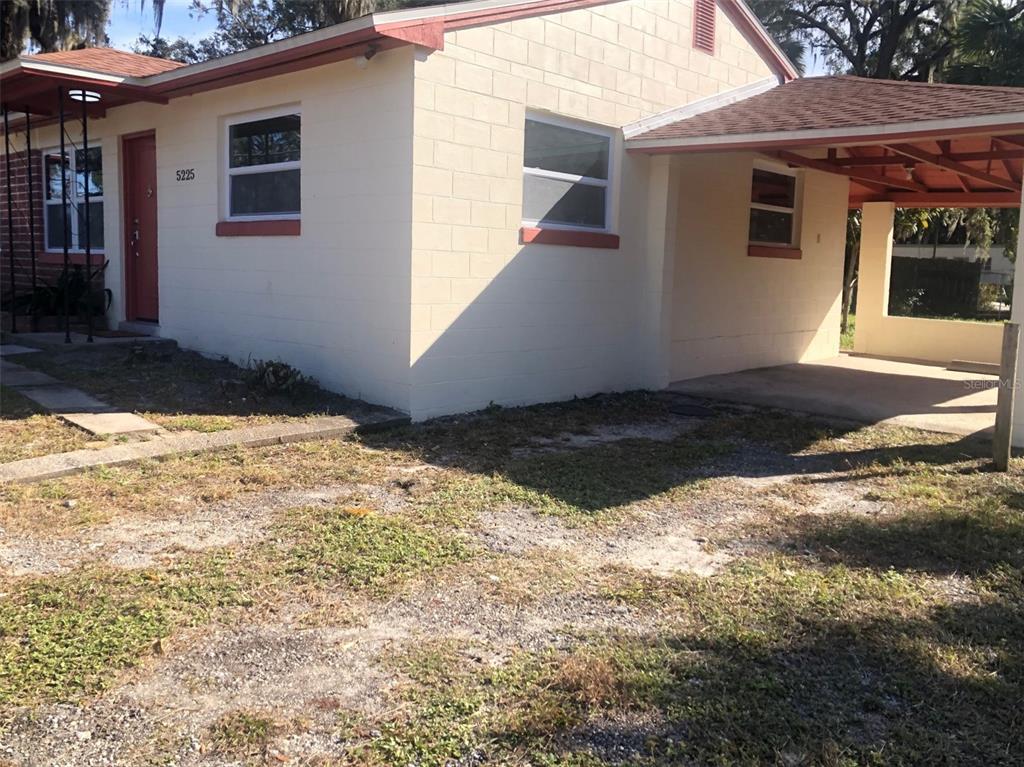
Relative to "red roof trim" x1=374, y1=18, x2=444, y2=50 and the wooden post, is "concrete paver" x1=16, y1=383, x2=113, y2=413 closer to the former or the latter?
"red roof trim" x1=374, y1=18, x2=444, y2=50

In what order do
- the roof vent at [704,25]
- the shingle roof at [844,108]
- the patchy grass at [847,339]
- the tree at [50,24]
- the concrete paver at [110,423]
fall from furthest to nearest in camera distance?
1. the tree at [50,24]
2. the patchy grass at [847,339]
3. the roof vent at [704,25]
4. the shingle roof at [844,108]
5. the concrete paver at [110,423]

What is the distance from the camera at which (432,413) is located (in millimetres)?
7980

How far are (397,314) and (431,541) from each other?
3257 mm

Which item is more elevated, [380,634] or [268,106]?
[268,106]

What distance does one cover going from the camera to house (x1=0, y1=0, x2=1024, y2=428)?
7.73 metres

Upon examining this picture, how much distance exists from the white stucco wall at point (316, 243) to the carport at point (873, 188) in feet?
10.3

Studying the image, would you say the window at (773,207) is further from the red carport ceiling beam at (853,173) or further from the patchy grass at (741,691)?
the patchy grass at (741,691)

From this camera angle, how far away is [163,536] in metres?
4.84

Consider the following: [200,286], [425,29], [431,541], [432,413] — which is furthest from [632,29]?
[431,541]

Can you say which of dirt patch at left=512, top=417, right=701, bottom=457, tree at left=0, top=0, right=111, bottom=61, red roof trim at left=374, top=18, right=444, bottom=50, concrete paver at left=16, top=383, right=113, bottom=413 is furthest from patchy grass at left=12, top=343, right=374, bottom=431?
tree at left=0, top=0, right=111, bottom=61

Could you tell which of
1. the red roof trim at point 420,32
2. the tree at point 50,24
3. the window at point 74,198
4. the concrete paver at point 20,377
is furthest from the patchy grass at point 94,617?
the tree at point 50,24

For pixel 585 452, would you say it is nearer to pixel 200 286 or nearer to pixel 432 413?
pixel 432 413

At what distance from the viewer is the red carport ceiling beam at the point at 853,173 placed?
429 inches

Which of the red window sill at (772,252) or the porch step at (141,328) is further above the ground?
the red window sill at (772,252)
